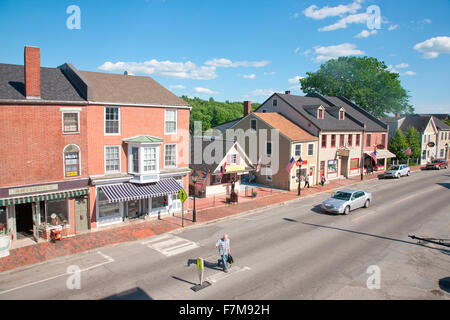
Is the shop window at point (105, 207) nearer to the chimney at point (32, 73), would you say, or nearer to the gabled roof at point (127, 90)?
the gabled roof at point (127, 90)

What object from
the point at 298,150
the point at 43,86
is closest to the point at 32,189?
the point at 43,86

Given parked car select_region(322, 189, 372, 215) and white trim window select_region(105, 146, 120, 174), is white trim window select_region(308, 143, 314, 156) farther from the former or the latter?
white trim window select_region(105, 146, 120, 174)

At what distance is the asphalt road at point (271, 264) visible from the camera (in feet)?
40.0

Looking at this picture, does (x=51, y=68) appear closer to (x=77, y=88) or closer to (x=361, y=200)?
(x=77, y=88)

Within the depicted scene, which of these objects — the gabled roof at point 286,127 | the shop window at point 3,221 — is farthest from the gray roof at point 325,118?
the shop window at point 3,221

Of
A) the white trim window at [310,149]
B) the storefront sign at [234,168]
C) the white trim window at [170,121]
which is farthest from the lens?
the white trim window at [310,149]

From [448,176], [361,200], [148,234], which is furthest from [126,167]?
[448,176]

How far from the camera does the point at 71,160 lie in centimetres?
1872

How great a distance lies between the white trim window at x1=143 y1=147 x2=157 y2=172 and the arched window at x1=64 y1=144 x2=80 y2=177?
405cm

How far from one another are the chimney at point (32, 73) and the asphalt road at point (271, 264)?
9136mm

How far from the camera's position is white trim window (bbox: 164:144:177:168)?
22.9m

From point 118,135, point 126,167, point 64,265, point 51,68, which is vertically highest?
point 51,68
